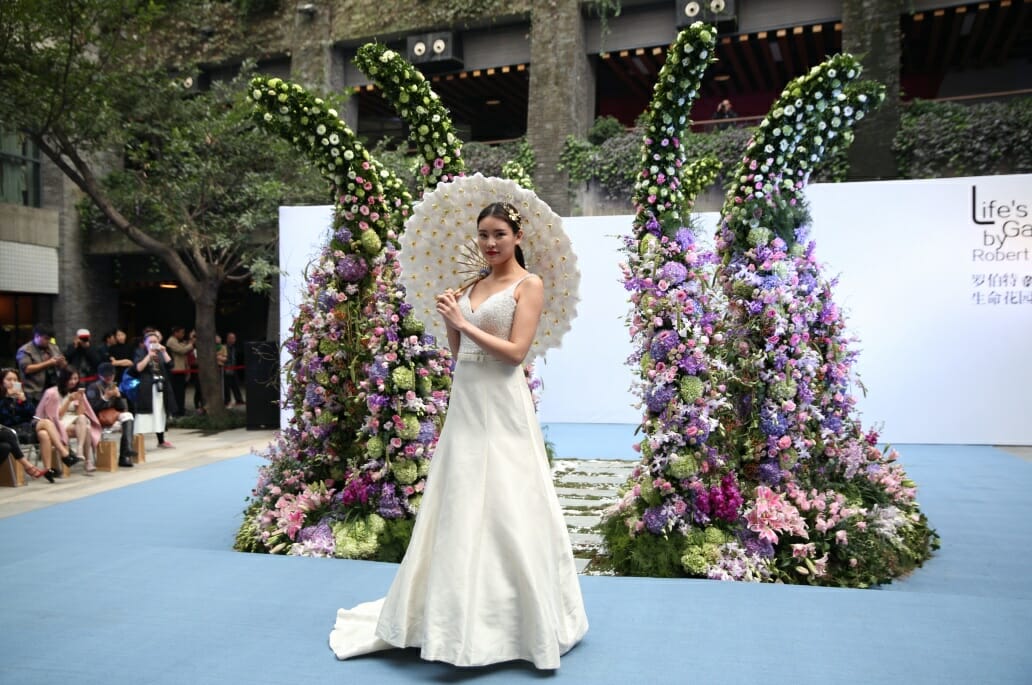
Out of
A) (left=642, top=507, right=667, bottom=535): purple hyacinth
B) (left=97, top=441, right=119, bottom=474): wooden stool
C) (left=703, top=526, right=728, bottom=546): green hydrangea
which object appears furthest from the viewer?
(left=97, top=441, right=119, bottom=474): wooden stool

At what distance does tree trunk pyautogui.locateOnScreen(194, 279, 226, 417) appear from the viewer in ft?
38.0

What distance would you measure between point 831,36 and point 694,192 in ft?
31.6

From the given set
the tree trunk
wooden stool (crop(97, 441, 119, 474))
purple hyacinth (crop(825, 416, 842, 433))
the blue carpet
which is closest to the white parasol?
the blue carpet

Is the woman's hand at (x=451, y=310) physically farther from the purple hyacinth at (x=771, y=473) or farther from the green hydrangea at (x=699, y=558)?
the purple hyacinth at (x=771, y=473)

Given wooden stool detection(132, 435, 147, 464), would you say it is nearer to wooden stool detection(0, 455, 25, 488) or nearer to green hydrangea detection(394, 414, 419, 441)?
wooden stool detection(0, 455, 25, 488)

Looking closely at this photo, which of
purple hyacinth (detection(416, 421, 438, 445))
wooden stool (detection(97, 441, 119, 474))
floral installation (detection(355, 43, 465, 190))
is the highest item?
floral installation (detection(355, 43, 465, 190))

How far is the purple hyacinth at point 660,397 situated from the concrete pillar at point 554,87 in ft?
29.2

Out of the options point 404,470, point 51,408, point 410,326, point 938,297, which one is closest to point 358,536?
point 404,470

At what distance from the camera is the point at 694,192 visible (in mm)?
5297

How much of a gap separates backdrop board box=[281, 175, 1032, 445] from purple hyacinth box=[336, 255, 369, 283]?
3991 millimetres

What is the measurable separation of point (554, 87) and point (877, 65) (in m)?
4.72

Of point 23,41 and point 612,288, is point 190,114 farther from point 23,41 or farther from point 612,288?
point 612,288

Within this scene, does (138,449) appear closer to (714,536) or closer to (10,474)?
(10,474)

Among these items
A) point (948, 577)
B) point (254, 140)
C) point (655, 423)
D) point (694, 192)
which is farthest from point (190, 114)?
point (948, 577)
